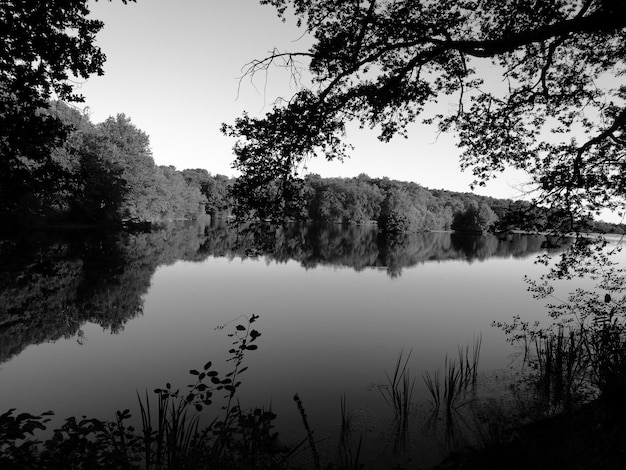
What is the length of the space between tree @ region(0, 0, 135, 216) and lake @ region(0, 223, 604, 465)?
7.69ft

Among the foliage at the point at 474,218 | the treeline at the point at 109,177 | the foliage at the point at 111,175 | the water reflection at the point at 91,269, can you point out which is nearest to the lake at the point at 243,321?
the water reflection at the point at 91,269

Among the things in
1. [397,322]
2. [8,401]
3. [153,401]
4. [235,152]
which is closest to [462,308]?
[397,322]

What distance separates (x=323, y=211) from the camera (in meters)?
138

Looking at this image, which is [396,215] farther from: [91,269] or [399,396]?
[399,396]

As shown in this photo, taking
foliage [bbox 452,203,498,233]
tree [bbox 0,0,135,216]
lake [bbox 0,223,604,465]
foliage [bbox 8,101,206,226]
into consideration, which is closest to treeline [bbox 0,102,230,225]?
foliage [bbox 8,101,206,226]

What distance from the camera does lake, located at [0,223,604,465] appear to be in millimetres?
10086

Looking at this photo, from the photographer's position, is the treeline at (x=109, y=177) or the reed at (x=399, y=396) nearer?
the reed at (x=399, y=396)

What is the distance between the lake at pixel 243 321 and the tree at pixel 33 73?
234cm

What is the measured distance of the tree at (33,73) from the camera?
254 inches

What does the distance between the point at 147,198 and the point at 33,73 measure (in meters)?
67.4

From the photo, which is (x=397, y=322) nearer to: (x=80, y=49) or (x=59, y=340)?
(x=59, y=340)

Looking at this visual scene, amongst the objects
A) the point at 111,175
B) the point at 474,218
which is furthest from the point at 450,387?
the point at 474,218

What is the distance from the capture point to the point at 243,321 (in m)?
17.6

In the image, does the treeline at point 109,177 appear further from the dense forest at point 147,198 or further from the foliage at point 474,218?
the foliage at point 474,218
